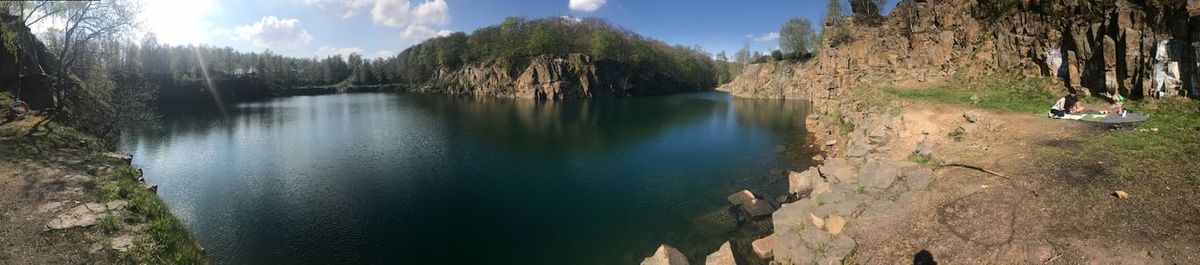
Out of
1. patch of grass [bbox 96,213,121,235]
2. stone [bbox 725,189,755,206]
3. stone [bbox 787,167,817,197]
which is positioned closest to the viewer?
patch of grass [bbox 96,213,121,235]

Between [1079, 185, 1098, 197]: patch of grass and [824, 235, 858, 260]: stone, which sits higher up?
[1079, 185, 1098, 197]: patch of grass

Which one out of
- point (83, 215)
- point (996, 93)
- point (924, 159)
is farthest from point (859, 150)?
point (83, 215)

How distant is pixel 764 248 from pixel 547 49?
→ 131 metres

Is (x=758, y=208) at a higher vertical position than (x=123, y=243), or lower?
lower

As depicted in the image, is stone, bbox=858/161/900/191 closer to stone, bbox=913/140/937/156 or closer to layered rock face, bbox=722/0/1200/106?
stone, bbox=913/140/937/156

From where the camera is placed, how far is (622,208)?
1057 inches

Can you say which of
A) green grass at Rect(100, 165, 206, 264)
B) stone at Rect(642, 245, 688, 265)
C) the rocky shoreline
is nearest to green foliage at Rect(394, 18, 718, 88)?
the rocky shoreline

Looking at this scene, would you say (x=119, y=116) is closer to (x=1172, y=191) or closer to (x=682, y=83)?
(x=1172, y=191)

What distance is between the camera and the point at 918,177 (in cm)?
1841

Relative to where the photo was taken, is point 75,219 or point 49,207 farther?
point 49,207

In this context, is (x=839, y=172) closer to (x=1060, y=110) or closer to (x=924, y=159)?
(x=924, y=159)

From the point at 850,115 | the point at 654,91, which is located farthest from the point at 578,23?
the point at 850,115

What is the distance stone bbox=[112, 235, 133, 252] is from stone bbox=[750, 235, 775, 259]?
19.8m

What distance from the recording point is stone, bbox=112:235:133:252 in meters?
14.6
